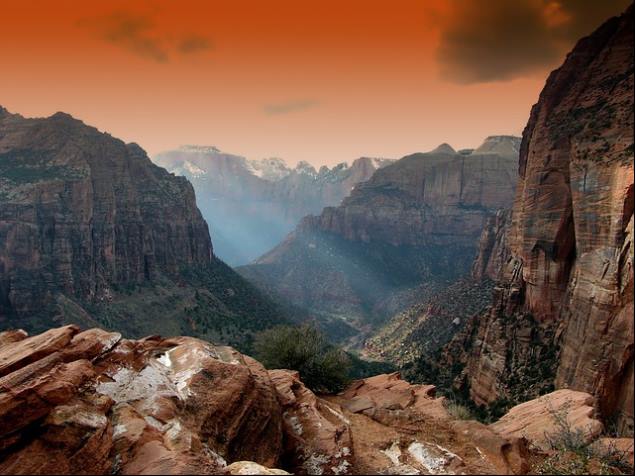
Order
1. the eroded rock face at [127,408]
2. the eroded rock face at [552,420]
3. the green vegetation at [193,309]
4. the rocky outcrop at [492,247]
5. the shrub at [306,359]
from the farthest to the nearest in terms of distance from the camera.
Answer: the rocky outcrop at [492,247] → the green vegetation at [193,309] → the shrub at [306,359] → the eroded rock face at [552,420] → the eroded rock face at [127,408]

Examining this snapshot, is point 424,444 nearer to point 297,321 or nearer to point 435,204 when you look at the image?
point 297,321

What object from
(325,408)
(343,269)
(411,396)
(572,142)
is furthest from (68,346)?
(343,269)

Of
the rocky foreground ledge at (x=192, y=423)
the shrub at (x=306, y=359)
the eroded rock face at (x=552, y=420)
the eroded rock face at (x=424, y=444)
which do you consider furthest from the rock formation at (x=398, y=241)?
the rocky foreground ledge at (x=192, y=423)

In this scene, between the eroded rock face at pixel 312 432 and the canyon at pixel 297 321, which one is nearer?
the canyon at pixel 297 321

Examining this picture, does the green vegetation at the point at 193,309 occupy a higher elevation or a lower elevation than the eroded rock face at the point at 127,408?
lower

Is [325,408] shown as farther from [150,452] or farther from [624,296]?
[624,296]

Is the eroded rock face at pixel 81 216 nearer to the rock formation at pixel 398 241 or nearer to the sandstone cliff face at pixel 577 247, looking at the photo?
the rock formation at pixel 398 241
